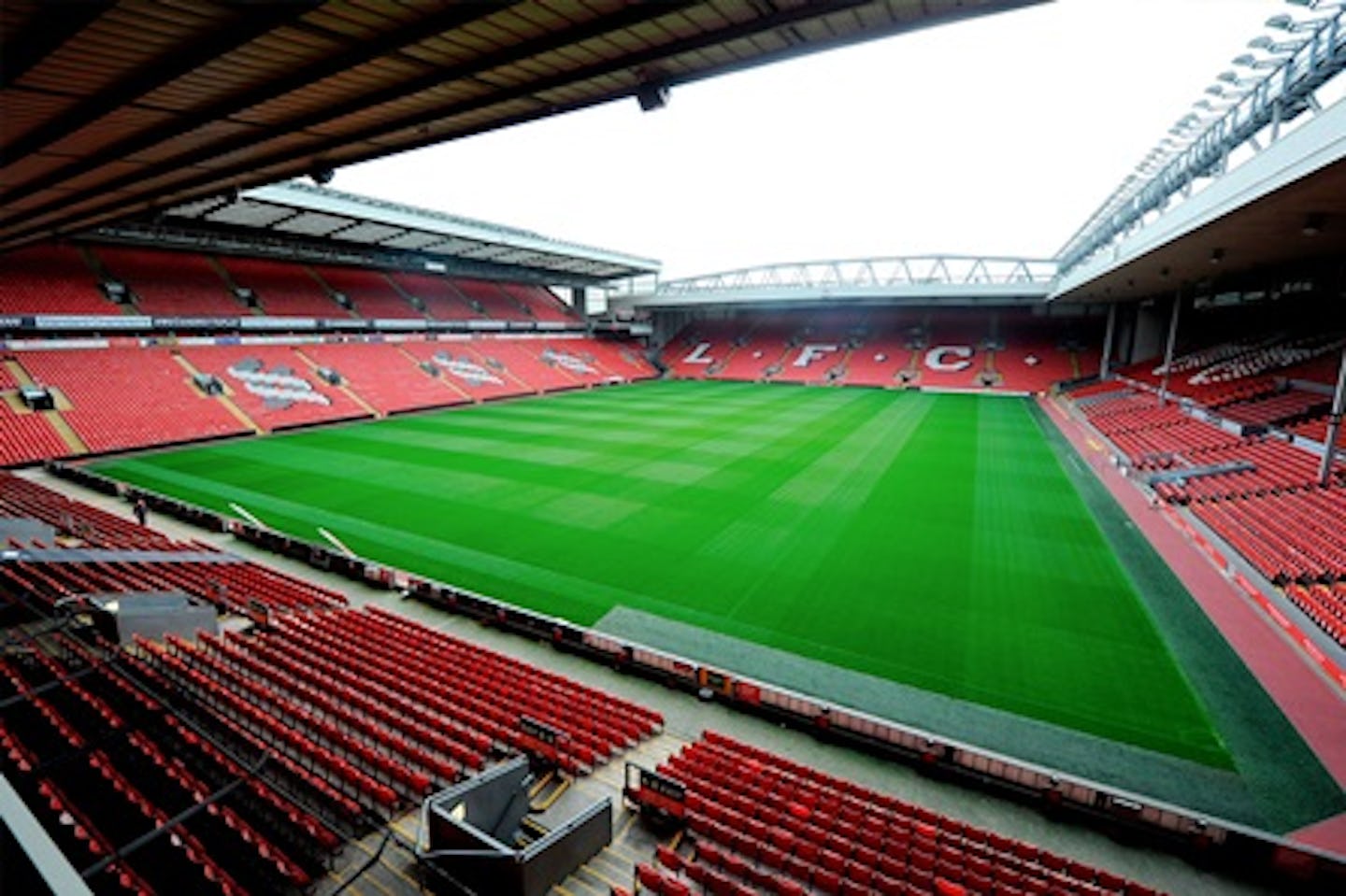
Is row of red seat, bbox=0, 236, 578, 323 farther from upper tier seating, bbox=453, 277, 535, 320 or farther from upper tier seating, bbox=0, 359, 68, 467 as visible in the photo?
upper tier seating, bbox=0, 359, 68, 467

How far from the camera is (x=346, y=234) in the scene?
Answer: 31000 millimetres

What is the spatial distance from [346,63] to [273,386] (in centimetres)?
2872

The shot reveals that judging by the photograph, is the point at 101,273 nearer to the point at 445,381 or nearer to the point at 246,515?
the point at 445,381

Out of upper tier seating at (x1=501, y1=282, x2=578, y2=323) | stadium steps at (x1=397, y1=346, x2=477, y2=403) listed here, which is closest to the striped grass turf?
stadium steps at (x1=397, y1=346, x2=477, y2=403)

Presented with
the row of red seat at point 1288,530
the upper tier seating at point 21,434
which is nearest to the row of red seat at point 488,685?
the row of red seat at point 1288,530

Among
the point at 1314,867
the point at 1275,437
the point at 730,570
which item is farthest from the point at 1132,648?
the point at 1275,437

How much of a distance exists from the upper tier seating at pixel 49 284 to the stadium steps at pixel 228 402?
9.67 ft

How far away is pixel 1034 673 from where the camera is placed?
9.77 m

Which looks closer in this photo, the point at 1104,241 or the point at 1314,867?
the point at 1314,867

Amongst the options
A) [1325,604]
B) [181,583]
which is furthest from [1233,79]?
[181,583]

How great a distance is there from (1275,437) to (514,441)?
2437 cm

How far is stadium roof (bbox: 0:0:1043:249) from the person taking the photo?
4652 millimetres

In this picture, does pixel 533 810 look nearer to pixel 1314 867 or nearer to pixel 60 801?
pixel 60 801

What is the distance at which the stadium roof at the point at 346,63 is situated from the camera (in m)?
4.65
